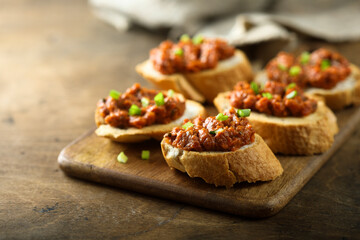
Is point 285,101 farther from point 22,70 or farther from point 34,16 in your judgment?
point 34,16

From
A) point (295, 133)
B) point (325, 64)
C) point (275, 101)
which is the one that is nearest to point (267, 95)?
point (275, 101)

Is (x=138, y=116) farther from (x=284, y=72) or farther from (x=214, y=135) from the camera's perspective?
(x=284, y=72)

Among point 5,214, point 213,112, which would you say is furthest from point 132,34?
point 5,214

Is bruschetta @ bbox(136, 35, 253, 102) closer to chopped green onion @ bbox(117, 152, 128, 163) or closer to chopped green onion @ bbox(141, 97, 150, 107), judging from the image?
chopped green onion @ bbox(141, 97, 150, 107)

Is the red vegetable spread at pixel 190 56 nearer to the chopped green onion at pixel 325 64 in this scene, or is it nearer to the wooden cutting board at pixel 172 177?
the chopped green onion at pixel 325 64

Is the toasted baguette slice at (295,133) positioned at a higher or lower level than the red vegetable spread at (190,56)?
lower

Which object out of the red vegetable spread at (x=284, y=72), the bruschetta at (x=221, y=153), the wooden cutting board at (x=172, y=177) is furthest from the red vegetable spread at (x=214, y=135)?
the red vegetable spread at (x=284, y=72)
